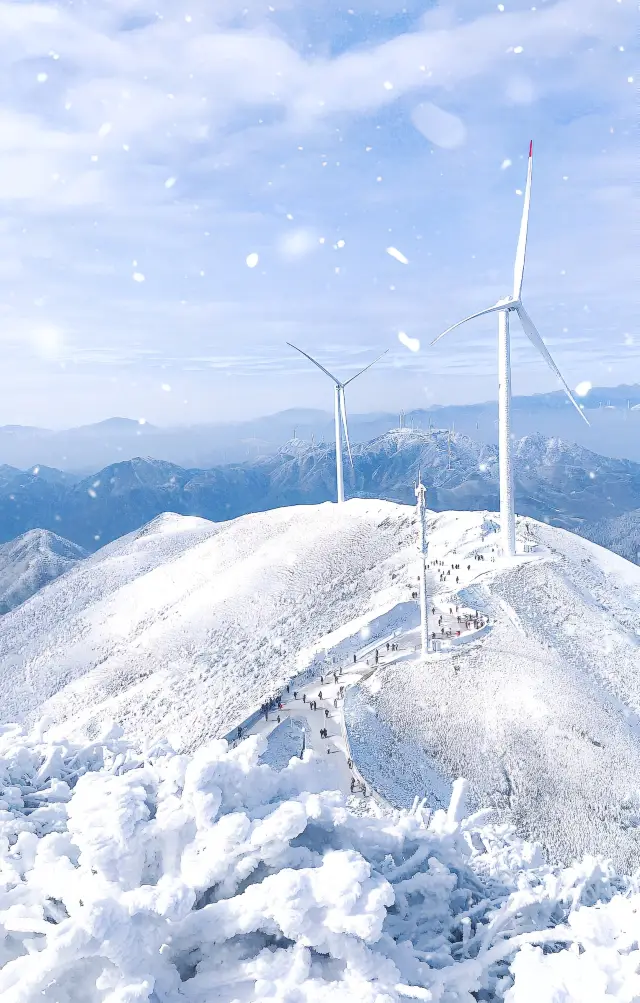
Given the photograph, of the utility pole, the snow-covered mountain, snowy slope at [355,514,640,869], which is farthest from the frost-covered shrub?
the utility pole

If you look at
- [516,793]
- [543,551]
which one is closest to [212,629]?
[543,551]

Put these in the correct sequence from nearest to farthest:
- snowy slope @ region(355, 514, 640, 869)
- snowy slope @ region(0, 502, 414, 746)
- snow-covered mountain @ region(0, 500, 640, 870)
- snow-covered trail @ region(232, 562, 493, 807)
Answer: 1. snowy slope @ region(355, 514, 640, 869)
2. snow-covered trail @ region(232, 562, 493, 807)
3. snow-covered mountain @ region(0, 500, 640, 870)
4. snowy slope @ region(0, 502, 414, 746)

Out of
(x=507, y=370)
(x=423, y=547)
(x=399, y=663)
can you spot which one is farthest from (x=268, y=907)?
(x=507, y=370)

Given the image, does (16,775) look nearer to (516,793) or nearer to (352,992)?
(352,992)

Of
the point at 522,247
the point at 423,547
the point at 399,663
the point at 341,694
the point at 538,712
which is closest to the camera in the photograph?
the point at 538,712

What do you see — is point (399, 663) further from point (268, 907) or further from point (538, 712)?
point (268, 907)

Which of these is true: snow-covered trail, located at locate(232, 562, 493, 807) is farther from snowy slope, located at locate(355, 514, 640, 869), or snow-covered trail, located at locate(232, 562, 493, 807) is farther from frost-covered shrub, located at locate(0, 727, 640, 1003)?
frost-covered shrub, located at locate(0, 727, 640, 1003)
